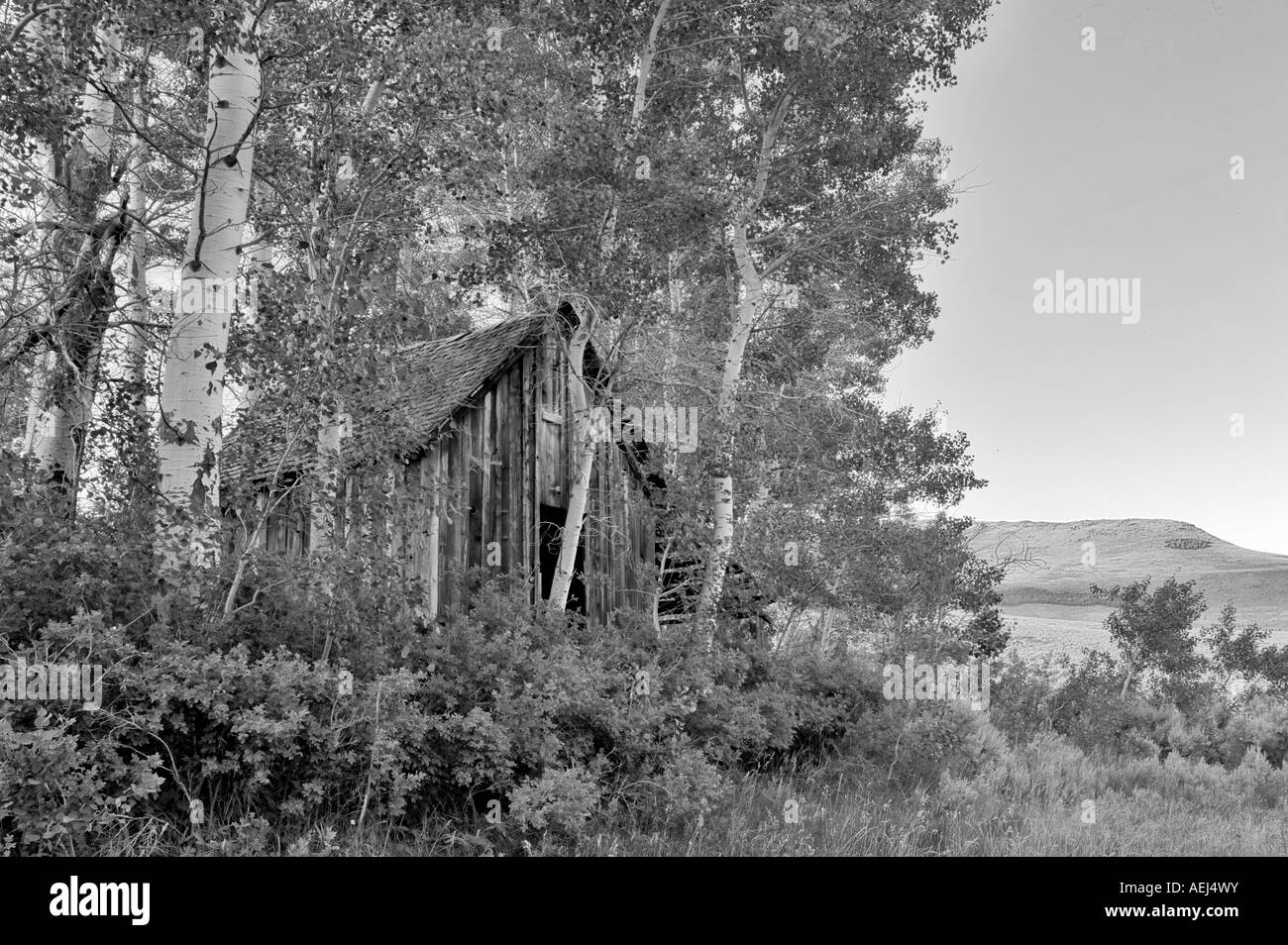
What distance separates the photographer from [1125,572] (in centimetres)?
4712

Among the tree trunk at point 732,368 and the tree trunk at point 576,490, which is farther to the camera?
the tree trunk at point 732,368

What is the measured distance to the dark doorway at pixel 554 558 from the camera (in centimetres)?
1442

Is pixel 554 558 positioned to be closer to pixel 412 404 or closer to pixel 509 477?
pixel 509 477

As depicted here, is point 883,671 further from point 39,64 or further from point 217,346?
point 39,64

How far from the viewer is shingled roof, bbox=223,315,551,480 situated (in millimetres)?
7148

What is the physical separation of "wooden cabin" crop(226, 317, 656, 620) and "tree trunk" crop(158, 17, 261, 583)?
8.30 feet

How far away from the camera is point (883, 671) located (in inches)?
546

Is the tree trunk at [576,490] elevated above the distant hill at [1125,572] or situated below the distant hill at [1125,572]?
above

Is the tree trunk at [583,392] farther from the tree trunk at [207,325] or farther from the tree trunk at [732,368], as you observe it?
the tree trunk at [207,325]

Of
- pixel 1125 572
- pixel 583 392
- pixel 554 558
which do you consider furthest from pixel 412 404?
pixel 1125 572

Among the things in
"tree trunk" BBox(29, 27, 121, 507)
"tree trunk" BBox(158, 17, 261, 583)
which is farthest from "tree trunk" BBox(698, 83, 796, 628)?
"tree trunk" BBox(29, 27, 121, 507)

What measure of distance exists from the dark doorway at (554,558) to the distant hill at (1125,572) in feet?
68.9

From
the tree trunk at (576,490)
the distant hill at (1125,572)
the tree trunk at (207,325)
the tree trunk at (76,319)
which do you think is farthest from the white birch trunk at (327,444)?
the distant hill at (1125,572)

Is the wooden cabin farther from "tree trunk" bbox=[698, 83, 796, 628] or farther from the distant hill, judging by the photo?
the distant hill
